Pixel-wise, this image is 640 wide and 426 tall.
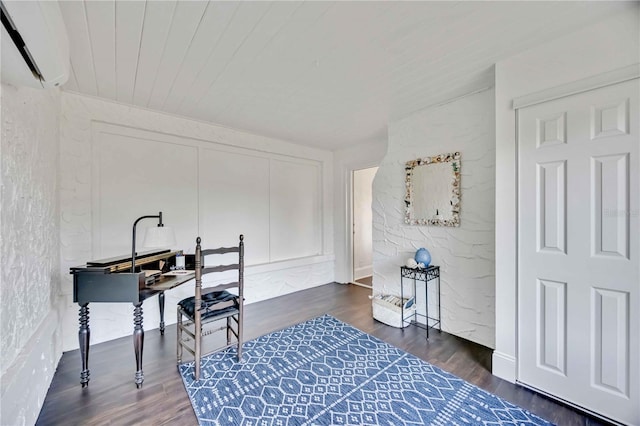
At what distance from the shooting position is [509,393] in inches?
73.7

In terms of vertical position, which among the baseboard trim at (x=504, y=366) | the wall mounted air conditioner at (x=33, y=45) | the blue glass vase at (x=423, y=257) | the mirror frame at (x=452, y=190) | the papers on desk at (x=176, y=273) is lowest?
the baseboard trim at (x=504, y=366)

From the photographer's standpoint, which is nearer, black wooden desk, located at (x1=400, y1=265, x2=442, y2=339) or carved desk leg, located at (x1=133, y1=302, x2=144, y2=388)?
carved desk leg, located at (x1=133, y1=302, x2=144, y2=388)

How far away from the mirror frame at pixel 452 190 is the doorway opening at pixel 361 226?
1.65 metres

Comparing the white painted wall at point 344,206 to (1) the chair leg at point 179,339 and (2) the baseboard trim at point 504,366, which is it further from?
(1) the chair leg at point 179,339

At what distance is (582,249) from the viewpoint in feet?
5.55

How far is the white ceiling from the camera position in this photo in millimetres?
1522

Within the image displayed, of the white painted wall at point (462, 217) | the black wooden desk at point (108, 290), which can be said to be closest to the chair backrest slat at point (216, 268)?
the black wooden desk at point (108, 290)

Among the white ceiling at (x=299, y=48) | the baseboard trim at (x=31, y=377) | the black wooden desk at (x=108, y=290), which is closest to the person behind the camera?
the baseboard trim at (x=31, y=377)

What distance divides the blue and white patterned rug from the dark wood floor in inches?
4.6

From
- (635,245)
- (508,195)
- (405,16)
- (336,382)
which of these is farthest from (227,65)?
(635,245)

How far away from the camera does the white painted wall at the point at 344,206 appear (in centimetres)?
462

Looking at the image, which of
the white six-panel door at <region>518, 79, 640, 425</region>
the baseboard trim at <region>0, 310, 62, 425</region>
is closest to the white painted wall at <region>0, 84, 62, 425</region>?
the baseboard trim at <region>0, 310, 62, 425</region>

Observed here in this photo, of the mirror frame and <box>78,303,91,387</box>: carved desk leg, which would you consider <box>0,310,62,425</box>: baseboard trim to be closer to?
<box>78,303,91,387</box>: carved desk leg

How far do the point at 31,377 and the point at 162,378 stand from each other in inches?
30.5
